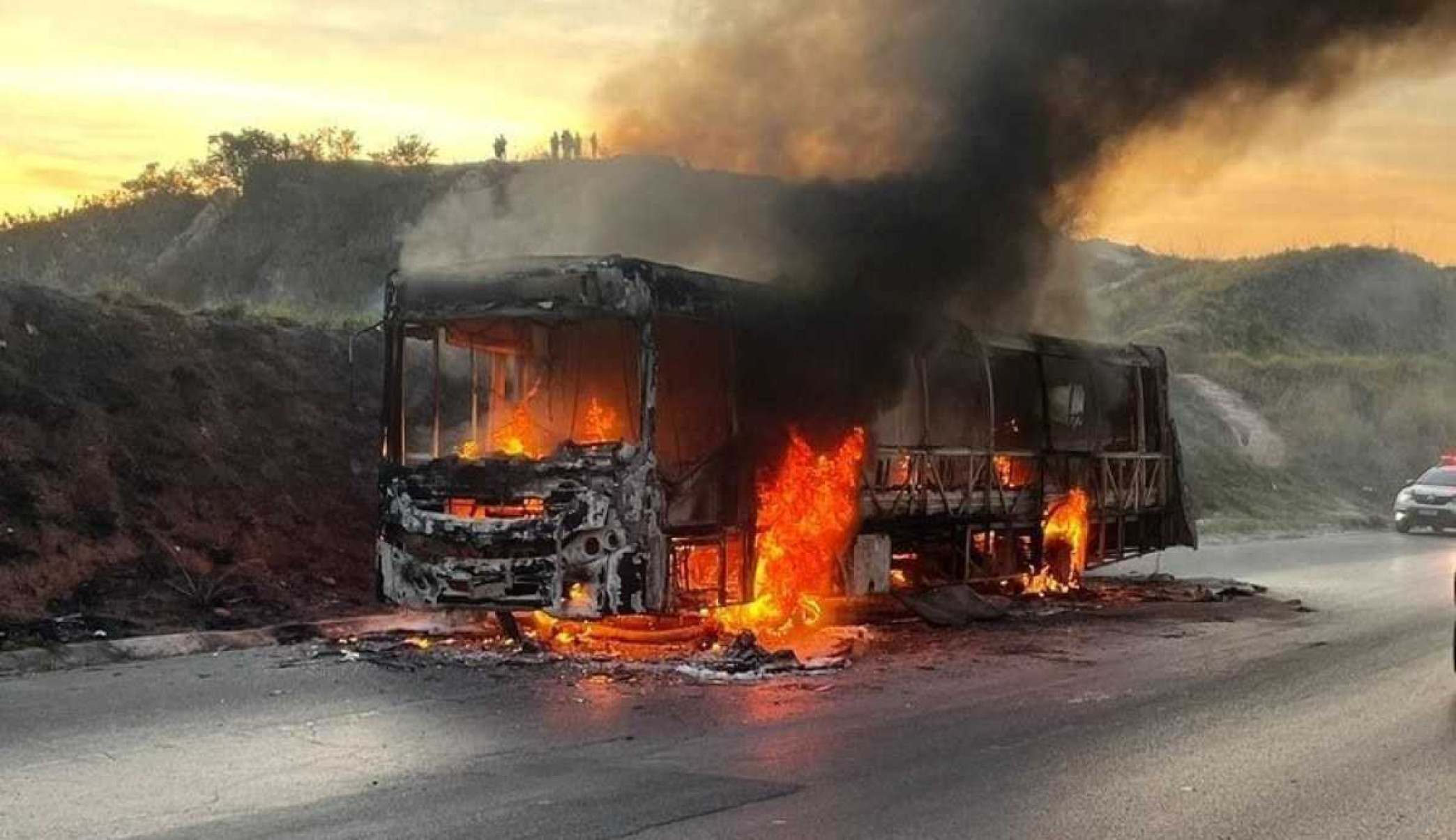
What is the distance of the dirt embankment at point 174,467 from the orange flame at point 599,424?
414cm

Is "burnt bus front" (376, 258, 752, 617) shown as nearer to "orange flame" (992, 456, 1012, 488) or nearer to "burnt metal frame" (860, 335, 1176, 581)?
"burnt metal frame" (860, 335, 1176, 581)

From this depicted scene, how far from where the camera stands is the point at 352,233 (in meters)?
48.5

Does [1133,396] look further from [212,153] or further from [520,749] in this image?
[212,153]

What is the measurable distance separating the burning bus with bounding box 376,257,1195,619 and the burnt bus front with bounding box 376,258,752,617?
0.01 m

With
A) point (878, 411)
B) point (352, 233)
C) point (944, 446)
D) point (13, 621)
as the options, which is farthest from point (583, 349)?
point (352, 233)

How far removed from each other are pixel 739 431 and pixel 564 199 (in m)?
4.63

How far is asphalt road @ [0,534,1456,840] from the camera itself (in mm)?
6160

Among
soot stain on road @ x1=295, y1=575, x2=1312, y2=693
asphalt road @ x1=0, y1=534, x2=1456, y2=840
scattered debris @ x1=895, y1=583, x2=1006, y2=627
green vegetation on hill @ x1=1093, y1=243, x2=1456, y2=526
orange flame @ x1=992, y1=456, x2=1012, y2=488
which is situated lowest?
asphalt road @ x1=0, y1=534, x2=1456, y2=840

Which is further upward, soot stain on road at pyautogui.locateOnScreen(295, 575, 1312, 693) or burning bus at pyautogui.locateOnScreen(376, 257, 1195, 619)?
burning bus at pyautogui.locateOnScreen(376, 257, 1195, 619)

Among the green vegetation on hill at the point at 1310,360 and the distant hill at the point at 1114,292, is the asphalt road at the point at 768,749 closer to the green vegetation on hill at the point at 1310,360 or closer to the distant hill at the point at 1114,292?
the distant hill at the point at 1114,292

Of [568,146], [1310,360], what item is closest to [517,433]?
[568,146]

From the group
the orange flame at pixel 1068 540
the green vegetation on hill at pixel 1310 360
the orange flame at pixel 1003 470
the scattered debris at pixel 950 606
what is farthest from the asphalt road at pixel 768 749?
the green vegetation on hill at pixel 1310 360

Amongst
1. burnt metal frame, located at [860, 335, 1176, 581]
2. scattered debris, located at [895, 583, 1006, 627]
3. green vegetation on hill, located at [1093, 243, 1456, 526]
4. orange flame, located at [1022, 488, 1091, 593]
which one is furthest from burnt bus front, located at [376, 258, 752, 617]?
green vegetation on hill, located at [1093, 243, 1456, 526]

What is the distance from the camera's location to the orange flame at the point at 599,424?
10.6m
